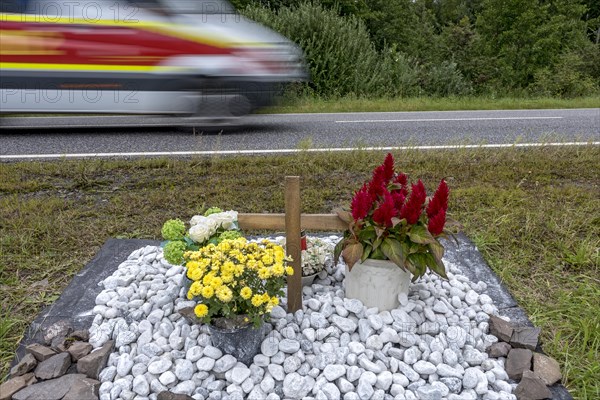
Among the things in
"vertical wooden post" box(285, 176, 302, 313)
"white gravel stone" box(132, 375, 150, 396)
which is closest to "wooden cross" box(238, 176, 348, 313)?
"vertical wooden post" box(285, 176, 302, 313)

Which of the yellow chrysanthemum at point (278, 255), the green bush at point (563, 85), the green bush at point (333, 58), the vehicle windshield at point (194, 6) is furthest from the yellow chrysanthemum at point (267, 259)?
the green bush at point (563, 85)

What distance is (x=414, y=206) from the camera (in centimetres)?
220

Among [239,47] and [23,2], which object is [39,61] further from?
[239,47]

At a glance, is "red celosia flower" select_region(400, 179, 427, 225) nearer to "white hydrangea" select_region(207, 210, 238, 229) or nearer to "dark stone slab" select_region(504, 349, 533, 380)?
"dark stone slab" select_region(504, 349, 533, 380)

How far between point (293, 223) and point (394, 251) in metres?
0.46

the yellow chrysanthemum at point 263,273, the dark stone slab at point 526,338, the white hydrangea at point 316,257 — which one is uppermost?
the yellow chrysanthemum at point 263,273

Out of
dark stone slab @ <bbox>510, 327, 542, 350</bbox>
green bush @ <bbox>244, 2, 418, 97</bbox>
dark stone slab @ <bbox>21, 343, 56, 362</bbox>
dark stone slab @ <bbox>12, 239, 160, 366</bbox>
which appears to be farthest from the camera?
green bush @ <bbox>244, 2, 418, 97</bbox>

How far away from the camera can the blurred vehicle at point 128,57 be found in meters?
6.08

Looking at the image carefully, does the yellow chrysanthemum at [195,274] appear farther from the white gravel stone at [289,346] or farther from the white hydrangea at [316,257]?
the white hydrangea at [316,257]

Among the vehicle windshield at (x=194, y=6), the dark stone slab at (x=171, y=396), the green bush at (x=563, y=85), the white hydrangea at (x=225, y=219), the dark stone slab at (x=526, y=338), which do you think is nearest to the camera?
the dark stone slab at (x=171, y=396)

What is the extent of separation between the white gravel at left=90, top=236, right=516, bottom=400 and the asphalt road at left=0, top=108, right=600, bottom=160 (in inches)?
128

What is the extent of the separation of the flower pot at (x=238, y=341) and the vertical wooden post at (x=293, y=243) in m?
0.29

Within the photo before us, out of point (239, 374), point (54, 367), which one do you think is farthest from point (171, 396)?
point (54, 367)

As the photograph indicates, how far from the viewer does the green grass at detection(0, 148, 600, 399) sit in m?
2.61
